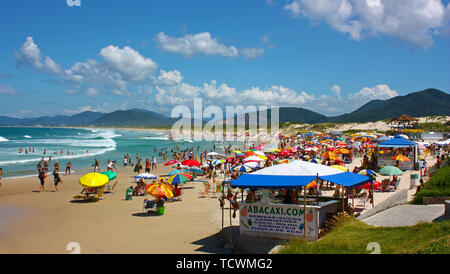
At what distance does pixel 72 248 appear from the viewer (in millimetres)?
9578

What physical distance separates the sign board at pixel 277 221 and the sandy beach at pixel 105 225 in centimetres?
113

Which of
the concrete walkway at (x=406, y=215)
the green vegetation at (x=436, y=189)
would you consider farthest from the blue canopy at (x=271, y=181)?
the green vegetation at (x=436, y=189)

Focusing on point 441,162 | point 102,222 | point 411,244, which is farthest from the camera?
point 441,162

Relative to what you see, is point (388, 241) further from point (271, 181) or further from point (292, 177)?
point (271, 181)

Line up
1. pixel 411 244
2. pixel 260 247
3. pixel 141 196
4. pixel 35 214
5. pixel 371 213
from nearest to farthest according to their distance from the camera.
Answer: pixel 411 244, pixel 260 247, pixel 371 213, pixel 35 214, pixel 141 196

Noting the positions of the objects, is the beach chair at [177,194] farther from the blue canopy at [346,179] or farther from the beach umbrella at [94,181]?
the blue canopy at [346,179]

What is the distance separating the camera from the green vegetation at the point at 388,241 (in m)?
5.89

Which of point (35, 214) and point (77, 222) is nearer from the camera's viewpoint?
point (77, 222)

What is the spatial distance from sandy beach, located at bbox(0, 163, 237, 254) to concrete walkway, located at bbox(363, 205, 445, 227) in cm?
467

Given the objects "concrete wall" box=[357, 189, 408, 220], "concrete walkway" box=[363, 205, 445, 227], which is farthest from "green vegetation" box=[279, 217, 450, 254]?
"concrete wall" box=[357, 189, 408, 220]

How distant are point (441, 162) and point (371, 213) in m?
12.5
